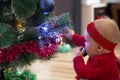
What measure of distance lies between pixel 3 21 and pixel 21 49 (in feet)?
0.42

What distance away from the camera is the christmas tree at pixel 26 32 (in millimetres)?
837

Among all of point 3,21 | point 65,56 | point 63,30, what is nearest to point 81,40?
point 63,30

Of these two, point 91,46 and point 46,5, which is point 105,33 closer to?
point 91,46

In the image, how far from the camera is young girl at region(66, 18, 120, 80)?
920 millimetres

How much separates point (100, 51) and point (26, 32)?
307 millimetres

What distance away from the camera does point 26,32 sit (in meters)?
0.89

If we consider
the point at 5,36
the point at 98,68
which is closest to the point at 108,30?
the point at 98,68

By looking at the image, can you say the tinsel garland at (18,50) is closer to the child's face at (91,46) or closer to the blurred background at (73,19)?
the child's face at (91,46)

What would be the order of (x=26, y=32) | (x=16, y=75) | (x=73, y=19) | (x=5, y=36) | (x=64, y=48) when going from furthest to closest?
1. (x=73, y=19)
2. (x=64, y=48)
3. (x=16, y=75)
4. (x=26, y=32)
5. (x=5, y=36)

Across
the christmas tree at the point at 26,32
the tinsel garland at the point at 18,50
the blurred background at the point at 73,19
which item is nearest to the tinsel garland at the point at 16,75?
the christmas tree at the point at 26,32

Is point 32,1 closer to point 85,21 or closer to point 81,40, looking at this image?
point 81,40

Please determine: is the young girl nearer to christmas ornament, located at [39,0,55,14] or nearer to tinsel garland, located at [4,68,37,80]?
christmas ornament, located at [39,0,55,14]

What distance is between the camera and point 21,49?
2.87ft

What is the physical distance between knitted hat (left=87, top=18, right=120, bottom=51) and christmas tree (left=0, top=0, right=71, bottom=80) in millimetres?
120
